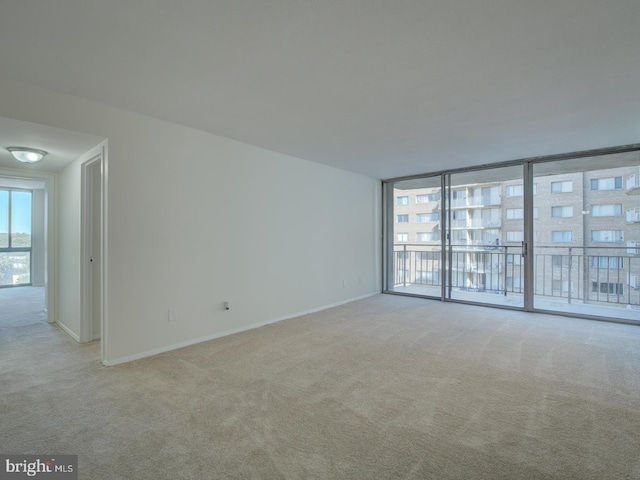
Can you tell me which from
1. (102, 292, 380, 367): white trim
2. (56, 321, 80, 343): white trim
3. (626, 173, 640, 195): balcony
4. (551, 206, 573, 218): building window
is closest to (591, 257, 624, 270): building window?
(551, 206, 573, 218): building window


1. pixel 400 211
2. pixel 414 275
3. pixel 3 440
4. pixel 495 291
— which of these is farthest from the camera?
pixel 414 275

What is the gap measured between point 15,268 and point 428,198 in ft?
31.9

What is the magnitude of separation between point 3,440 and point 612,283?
686 cm

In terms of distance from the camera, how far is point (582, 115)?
10.3 feet

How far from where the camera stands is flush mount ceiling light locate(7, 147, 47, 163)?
3.24 meters

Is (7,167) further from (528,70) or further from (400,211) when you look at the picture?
(400,211)

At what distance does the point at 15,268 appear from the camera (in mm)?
7645

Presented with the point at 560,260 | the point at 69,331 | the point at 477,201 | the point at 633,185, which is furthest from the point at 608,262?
the point at 69,331

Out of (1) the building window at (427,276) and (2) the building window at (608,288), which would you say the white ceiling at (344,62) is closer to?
(2) the building window at (608,288)

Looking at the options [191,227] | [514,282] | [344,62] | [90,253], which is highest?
[344,62]

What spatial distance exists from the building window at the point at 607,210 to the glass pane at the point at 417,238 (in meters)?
2.25

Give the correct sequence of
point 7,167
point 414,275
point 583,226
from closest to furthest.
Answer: point 7,167, point 583,226, point 414,275

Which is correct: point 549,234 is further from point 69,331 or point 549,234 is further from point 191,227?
point 69,331

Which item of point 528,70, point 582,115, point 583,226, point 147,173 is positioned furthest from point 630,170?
point 147,173
